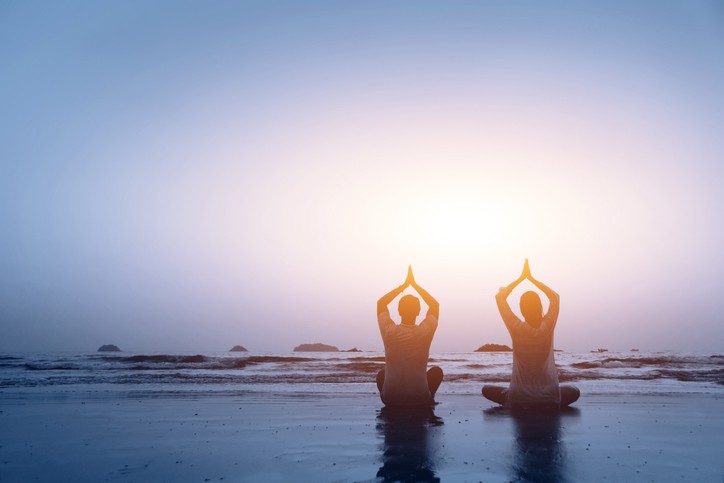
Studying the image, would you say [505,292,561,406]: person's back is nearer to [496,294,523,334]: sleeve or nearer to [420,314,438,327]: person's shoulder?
[496,294,523,334]: sleeve

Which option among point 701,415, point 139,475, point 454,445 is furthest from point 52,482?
point 701,415

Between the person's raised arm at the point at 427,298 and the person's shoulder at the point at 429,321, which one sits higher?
the person's raised arm at the point at 427,298

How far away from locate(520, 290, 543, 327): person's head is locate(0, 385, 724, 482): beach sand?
5.13ft

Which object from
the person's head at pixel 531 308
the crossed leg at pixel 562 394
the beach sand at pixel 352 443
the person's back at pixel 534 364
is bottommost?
the beach sand at pixel 352 443

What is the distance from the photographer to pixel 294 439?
696cm

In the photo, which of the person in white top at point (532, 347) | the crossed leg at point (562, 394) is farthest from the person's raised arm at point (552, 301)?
the crossed leg at point (562, 394)

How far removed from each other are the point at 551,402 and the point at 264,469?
5.95 metres

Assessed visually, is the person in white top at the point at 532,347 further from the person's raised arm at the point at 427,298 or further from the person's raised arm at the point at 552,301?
the person's raised arm at the point at 427,298

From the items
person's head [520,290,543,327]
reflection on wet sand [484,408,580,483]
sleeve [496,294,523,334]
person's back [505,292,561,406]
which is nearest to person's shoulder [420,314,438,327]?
sleeve [496,294,523,334]

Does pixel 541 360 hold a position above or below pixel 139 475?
above

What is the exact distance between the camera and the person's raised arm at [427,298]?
9328 mm

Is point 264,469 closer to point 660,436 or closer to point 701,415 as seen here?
point 660,436

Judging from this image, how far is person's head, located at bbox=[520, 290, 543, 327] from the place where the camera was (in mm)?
8742

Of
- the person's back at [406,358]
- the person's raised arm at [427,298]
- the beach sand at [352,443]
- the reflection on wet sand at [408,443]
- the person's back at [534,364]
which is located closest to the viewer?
the reflection on wet sand at [408,443]
